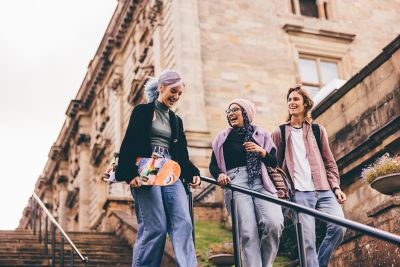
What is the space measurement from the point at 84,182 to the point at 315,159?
92.5ft

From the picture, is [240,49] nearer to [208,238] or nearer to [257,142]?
[208,238]

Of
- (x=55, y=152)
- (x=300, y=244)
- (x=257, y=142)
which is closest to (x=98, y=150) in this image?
(x=55, y=152)

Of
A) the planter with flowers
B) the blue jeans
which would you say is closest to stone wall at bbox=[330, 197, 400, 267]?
the planter with flowers

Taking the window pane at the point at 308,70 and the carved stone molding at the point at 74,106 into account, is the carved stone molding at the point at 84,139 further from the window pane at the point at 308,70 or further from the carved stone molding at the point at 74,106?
the window pane at the point at 308,70

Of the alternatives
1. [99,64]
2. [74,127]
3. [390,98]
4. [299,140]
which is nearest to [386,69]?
[390,98]

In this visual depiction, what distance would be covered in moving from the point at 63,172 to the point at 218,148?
1407 inches

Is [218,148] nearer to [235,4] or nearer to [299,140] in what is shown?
[299,140]

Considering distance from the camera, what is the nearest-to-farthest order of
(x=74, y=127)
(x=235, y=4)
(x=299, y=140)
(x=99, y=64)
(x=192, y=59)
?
1. (x=299, y=140)
2. (x=192, y=59)
3. (x=235, y=4)
4. (x=99, y=64)
5. (x=74, y=127)

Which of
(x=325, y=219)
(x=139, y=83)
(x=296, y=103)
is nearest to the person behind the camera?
(x=325, y=219)

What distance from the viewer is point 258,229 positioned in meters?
7.02

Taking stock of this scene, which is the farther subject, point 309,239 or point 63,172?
point 63,172

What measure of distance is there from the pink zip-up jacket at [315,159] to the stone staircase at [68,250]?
523 centimetres

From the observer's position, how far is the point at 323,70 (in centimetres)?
2305

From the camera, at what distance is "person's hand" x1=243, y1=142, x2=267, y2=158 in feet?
23.2
